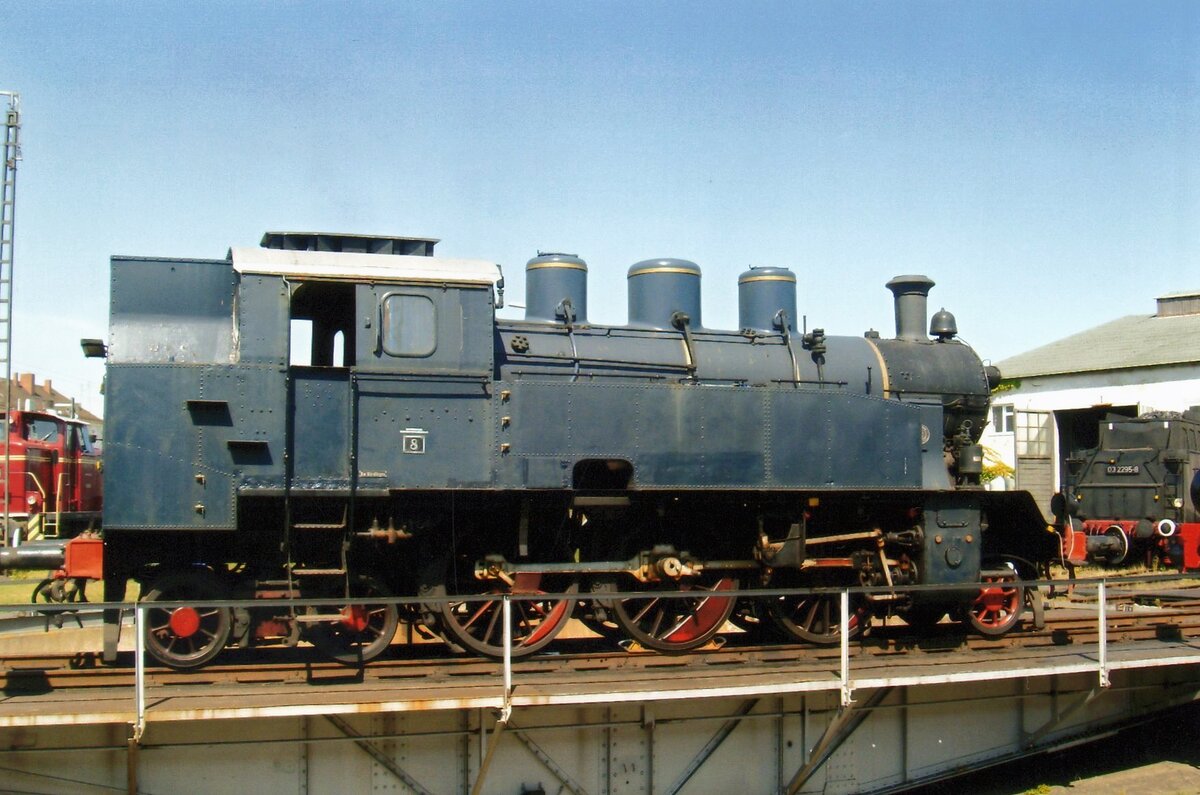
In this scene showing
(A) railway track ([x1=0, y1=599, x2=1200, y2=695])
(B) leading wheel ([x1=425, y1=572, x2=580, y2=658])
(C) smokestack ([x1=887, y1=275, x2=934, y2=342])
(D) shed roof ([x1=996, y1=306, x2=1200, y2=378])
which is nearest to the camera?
(A) railway track ([x1=0, y1=599, x2=1200, y2=695])

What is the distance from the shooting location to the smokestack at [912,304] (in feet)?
43.0

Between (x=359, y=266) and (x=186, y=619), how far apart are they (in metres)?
3.45

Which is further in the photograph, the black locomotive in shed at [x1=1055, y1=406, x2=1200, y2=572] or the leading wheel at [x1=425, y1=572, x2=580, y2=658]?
the black locomotive in shed at [x1=1055, y1=406, x2=1200, y2=572]

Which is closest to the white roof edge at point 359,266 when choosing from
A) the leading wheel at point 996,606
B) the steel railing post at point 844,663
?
the steel railing post at point 844,663

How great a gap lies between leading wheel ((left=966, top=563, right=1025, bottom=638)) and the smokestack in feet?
9.84

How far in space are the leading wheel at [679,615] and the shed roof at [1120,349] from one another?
2356 cm

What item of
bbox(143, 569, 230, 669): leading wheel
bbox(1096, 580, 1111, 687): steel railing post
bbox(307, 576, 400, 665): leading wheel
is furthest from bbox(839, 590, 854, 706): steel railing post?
bbox(143, 569, 230, 669): leading wheel

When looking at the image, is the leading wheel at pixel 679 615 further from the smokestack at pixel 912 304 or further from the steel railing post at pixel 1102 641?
the smokestack at pixel 912 304

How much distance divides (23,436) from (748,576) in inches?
684

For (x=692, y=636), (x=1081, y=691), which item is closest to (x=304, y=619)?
(x=692, y=636)

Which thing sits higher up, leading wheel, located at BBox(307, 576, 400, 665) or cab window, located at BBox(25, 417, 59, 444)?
cab window, located at BBox(25, 417, 59, 444)

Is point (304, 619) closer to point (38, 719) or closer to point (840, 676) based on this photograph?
point (38, 719)

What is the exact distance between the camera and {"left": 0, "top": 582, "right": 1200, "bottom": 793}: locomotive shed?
28.5 feet

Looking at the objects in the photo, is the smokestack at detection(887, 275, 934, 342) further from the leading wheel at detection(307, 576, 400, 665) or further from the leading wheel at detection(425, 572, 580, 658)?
the leading wheel at detection(307, 576, 400, 665)
